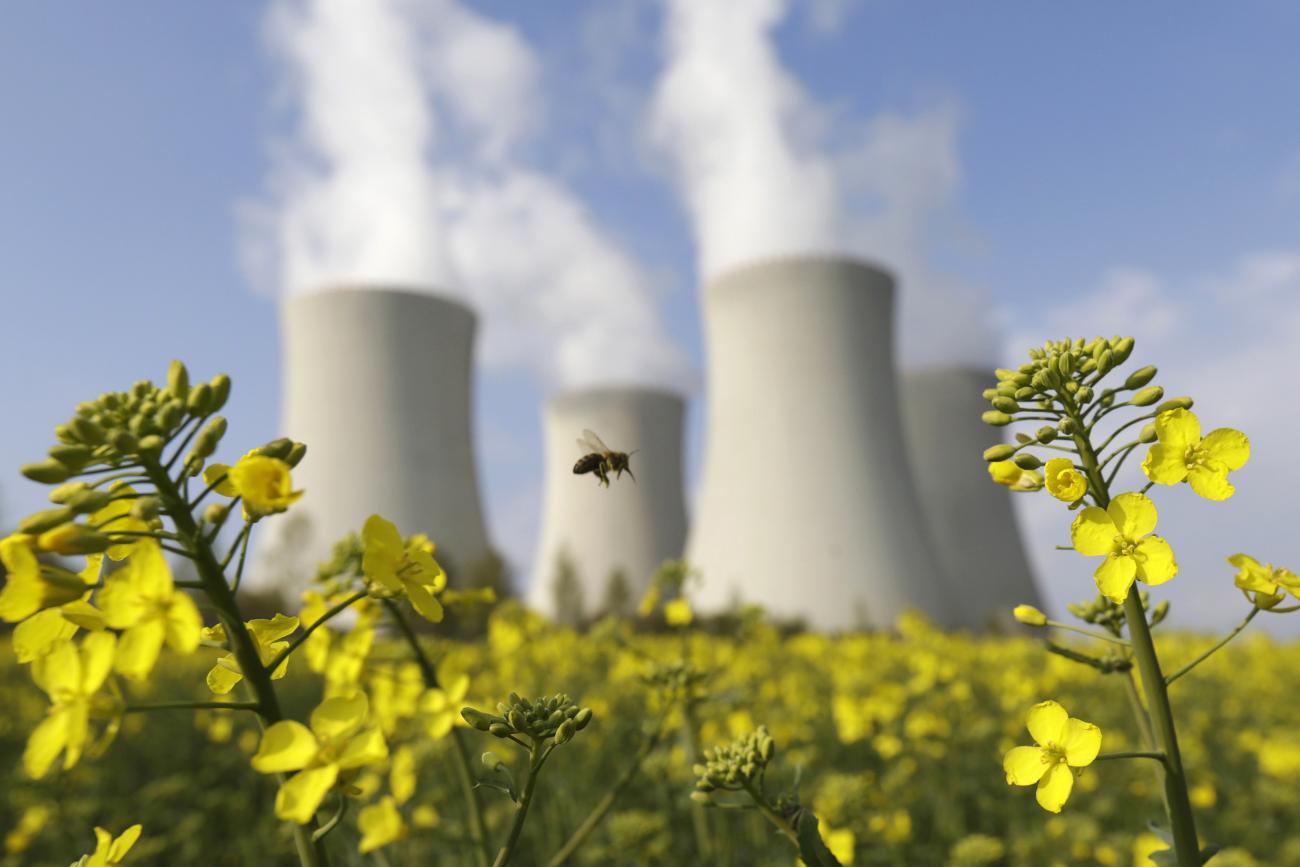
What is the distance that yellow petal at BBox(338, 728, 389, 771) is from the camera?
0.78m

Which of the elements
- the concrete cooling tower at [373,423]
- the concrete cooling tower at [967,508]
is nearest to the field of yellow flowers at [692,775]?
the concrete cooling tower at [373,423]

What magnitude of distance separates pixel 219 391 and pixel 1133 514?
0.98m

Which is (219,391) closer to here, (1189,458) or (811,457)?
(1189,458)

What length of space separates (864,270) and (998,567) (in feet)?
34.8

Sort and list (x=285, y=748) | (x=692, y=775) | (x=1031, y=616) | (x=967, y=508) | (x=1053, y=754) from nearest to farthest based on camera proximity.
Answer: (x=285, y=748) → (x=1053, y=754) → (x=1031, y=616) → (x=692, y=775) → (x=967, y=508)

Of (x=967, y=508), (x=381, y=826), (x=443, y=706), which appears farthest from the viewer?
(x=967, y=508)

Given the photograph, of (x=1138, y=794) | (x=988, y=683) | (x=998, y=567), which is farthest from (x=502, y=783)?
(x=998, y=567)

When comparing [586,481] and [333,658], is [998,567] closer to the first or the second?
[586,481]

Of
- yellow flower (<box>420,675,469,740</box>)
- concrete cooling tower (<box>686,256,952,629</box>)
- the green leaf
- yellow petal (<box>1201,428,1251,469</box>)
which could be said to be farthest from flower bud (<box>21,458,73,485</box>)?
concrete cooling tower (<box>686,256,952,629</box>)

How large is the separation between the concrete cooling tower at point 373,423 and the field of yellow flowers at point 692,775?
1363 centimetres

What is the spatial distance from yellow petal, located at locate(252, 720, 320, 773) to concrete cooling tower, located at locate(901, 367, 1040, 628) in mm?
25992

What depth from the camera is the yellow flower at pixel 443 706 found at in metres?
1.43

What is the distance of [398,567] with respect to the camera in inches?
36.2

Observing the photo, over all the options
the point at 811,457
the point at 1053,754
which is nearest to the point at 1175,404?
the point at 1053,754
